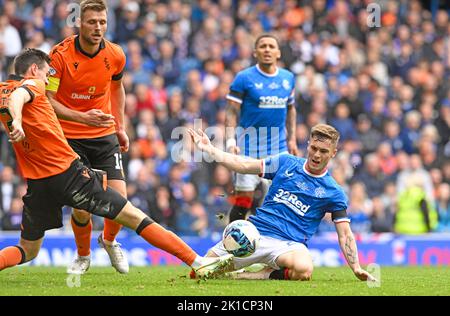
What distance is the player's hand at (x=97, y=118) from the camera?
9.12m

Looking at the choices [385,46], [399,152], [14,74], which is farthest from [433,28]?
[14,74]

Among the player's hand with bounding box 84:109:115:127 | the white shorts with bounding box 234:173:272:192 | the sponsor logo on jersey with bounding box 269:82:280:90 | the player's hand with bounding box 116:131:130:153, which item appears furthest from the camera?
the white shorts with bounding box 234:173:272:192

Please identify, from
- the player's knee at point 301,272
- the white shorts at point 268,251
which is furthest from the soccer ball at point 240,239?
the player's knee at point 301,272

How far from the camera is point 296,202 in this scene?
9477mm

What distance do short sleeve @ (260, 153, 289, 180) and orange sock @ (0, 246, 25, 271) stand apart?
7.97 feet

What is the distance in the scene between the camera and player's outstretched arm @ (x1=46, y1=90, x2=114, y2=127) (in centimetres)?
915

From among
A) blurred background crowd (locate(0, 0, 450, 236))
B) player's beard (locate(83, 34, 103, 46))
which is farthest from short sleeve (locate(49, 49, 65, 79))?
blurred background crowd (locate(0, 0, 450, 236))

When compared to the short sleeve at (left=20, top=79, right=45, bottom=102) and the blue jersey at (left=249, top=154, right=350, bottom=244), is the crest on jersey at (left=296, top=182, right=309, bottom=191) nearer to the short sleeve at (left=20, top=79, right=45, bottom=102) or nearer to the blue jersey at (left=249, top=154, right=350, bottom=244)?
the blue jersey at (left=249, top=154, right=350, bottom=244)

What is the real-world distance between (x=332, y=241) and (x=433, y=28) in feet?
27.5

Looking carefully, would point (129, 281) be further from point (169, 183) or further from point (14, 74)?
point (169, 183)

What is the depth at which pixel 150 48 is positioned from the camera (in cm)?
1911

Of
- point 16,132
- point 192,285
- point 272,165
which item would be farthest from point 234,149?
point 16,132

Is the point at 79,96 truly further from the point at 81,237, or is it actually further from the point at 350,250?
the point at 350,250

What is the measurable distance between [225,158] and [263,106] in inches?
109
